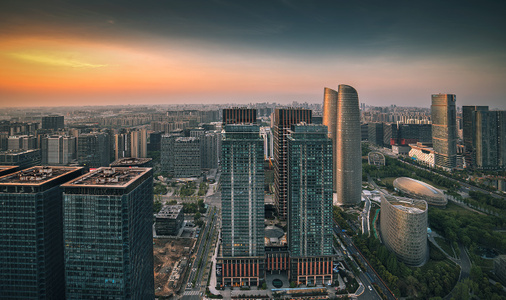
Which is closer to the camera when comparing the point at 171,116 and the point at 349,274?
the point at 349,274

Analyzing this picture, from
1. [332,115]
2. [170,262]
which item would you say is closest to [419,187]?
[332,115]

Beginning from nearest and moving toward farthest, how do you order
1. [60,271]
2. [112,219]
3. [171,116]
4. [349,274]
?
[112,219] < [60,271] < [349,274] < [171,116]

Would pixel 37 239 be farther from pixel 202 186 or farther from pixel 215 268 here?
pixel 202 186

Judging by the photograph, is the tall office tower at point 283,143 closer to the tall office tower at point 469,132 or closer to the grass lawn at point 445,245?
the grass lawn at point 445,245

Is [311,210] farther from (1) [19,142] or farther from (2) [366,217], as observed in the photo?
(1) [19,142]

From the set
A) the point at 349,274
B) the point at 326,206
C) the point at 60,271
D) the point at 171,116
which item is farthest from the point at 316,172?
the point at 171,116

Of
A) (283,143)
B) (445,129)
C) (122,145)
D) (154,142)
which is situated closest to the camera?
(283,143)

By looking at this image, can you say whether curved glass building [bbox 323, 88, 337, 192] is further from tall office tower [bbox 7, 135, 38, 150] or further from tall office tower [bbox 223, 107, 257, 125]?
tall office tower [bbox 7, 135, 38, 150]

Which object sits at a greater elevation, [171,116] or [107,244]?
[171,116]
